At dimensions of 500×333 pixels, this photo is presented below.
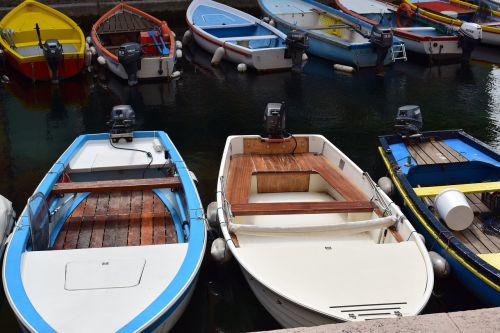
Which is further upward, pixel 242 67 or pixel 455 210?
pixel 455 210

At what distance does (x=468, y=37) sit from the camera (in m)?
18.2

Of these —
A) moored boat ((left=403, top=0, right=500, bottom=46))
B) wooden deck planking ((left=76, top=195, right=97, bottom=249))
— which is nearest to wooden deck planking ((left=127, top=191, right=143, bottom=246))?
wooden deck planking ((left=76, top=195, right=97, bottom=249))

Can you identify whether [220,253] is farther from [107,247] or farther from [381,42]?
[381,42]

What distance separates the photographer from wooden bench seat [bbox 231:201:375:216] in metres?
6.93

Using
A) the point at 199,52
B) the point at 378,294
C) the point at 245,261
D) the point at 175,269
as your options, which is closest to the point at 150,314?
the point at 175,269

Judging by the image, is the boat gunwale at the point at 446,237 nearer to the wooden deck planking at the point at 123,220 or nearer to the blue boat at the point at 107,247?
the blue boat at the point at 107,247

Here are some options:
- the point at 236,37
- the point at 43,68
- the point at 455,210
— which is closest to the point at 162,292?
the point at 455,210

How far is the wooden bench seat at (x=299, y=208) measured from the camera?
693 cm

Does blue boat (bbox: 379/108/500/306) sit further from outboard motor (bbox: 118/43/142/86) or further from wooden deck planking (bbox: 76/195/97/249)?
outboard motor (bbox: 118/43/142/86)

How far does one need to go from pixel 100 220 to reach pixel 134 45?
9.59m

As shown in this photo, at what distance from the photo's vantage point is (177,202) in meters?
7.48

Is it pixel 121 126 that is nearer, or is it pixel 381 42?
pixel 121 126

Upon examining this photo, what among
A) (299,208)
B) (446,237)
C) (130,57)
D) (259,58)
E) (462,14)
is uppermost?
(462,14)

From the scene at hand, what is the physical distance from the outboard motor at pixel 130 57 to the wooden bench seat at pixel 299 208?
9850mm
